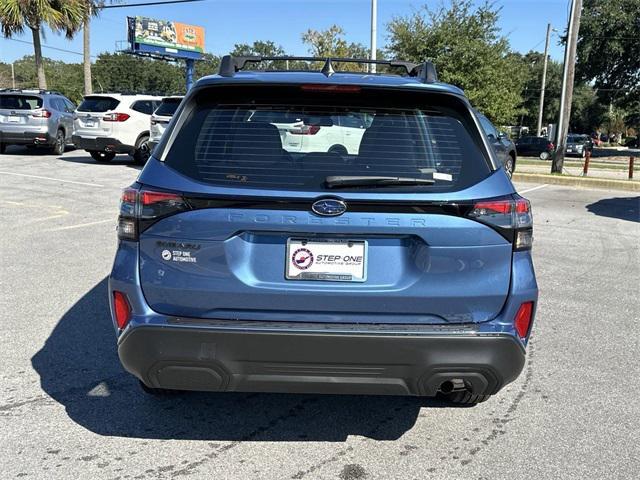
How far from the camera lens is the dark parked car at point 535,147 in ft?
122

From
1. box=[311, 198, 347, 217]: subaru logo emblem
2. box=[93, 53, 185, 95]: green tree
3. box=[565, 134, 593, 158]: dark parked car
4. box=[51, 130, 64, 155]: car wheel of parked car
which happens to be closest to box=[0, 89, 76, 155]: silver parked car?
box=[51, 130, 64, 155]: car wheel of parked car

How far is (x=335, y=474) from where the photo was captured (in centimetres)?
282

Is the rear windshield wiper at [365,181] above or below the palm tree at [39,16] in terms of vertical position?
below

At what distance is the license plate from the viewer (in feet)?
8.45

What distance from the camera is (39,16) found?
25625 mm

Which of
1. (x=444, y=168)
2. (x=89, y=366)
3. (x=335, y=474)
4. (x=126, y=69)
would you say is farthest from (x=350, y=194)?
(x=126, y=69)

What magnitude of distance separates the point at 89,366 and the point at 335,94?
2.46m

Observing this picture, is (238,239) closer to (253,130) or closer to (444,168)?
(253,130)

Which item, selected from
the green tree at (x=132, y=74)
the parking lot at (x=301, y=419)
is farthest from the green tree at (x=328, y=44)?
the green tree at (x=132, y=74)

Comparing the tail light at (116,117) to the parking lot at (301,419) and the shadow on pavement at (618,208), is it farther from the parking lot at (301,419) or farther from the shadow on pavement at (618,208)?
the shadow on pavement at (618,208)

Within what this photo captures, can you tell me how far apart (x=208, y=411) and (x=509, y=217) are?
77.7 inches

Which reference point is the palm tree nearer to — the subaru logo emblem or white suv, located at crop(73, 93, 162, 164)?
white suv, located at crop(73, 93, 162, 164)

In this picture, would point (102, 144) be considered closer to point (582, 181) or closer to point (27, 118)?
point (27, 118)

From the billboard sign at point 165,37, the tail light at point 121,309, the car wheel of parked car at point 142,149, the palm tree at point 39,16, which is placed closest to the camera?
the tail light at point 121,309
